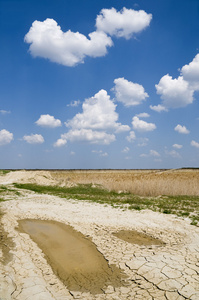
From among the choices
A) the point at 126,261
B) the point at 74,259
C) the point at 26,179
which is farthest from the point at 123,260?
the point at 26,179

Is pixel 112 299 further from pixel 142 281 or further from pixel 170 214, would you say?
pixel 170 214

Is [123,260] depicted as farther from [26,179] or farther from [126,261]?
[26,179]

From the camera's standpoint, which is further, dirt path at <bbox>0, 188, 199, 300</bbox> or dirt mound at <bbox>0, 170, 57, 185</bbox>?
dirt mound at <bbox>0, 170, 57, 185</bbox>

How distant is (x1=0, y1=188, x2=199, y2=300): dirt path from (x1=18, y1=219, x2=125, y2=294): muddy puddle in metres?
0.16

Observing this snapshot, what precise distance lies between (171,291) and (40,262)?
3.16m

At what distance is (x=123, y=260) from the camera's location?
5.53m

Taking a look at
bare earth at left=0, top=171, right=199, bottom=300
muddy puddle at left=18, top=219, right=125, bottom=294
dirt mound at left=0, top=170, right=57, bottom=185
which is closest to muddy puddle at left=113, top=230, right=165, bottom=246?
bare earth at left=0, top=171, right=199, bottom=300

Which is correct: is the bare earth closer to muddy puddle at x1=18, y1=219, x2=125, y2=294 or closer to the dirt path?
the dirt path

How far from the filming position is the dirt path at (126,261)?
4.17 m

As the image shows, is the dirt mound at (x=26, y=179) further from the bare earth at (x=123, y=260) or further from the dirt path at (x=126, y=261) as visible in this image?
the dirt path at (x=126, y=261)

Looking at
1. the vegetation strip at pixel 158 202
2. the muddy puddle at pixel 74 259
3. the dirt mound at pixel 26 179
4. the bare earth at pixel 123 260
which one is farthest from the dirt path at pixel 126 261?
the dirt mound at pixel 26 179

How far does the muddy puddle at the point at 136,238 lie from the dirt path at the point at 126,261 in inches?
7.8

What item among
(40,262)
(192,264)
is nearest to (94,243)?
(40,262)

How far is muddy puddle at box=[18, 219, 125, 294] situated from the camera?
4590 millimetres
